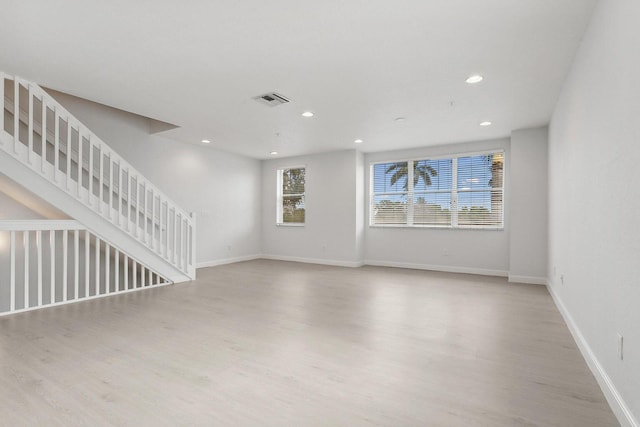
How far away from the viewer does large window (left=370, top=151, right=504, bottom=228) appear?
5973mm

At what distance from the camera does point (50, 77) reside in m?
3.40

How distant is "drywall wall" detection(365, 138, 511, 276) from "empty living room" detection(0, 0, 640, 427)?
0.05m

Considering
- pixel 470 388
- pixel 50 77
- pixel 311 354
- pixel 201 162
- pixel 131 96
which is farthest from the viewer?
pixel 201 162

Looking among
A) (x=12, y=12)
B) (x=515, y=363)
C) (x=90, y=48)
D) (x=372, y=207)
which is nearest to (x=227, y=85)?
(x=90, y=48)

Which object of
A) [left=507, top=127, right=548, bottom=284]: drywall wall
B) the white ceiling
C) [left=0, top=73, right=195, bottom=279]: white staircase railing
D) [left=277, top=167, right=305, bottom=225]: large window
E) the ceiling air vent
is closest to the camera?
the white ceiling

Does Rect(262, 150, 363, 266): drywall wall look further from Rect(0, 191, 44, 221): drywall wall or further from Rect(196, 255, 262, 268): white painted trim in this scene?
Rect(0, 191, 44, 221): drywall wall

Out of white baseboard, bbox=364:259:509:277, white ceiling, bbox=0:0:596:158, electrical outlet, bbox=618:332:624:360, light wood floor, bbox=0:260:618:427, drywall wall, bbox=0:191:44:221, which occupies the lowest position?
light wood floor, bbox=0:260:618:427

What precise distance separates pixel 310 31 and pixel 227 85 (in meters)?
1.42

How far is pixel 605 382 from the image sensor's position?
1.95 meters

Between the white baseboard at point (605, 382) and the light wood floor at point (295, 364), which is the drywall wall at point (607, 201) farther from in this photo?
the light wood floor at point (295, 364)

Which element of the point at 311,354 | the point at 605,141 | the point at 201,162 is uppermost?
the point at 201,162

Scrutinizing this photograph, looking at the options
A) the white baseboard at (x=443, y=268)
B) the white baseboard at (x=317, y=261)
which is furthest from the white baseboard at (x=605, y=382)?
the white baseboard at (x=317, y=261)

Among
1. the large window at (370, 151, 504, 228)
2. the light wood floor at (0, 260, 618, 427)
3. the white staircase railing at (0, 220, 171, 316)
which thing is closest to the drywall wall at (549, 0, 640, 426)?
the light wood floor at (0, 260, 618, 427)

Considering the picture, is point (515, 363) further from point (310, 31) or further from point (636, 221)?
point (310, 31)
